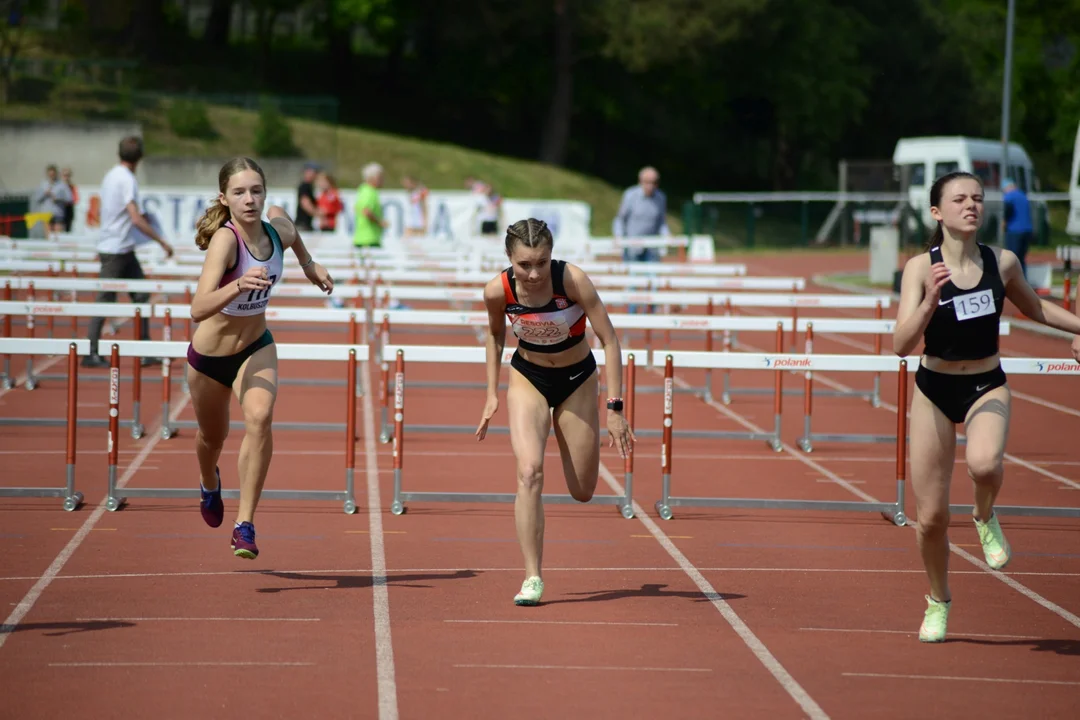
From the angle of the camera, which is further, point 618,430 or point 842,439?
point 842,439

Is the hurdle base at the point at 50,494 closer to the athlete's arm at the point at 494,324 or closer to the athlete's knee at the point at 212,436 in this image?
the athlete's knee at the point at 212,436

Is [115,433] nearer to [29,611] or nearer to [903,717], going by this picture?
[29,611]

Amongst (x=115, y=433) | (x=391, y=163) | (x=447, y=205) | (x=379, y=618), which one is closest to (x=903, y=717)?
(x=379, y=618)

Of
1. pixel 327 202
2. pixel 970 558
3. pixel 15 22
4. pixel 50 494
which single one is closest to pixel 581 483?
pixel 970 558

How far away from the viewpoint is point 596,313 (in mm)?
6684

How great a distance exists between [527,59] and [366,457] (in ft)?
163

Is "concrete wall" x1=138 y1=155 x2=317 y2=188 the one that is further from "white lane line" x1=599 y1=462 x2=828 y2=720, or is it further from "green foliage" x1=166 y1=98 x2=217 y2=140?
"white lane line" x1=599 y1=462 x2=828 y2=720

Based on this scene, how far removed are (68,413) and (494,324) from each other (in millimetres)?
3469

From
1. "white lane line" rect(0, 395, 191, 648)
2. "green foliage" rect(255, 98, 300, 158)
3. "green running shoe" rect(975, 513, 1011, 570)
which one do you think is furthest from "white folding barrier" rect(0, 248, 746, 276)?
"green foliage" rect(255, 98, 300, 158)

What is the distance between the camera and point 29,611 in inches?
261

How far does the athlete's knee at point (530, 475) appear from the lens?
6.71 metres

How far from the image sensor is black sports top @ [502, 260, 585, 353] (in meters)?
6.71

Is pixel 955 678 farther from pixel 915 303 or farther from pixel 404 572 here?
pixel 404 572

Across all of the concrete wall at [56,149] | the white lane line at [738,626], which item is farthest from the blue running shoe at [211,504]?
the concrete wall at [56,149]
